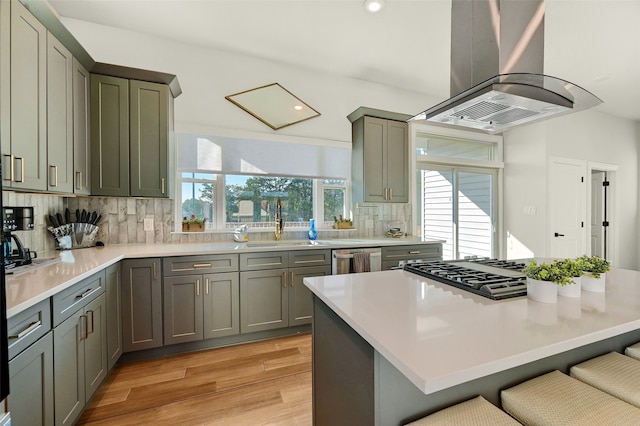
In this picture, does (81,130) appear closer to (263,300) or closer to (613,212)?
(263,300)

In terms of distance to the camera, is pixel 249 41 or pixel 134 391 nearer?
pixel 134 391

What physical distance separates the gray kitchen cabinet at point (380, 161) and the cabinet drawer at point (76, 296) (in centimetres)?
267

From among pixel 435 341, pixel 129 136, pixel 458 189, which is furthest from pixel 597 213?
pixel 129 136

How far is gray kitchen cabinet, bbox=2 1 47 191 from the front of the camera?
1.57m

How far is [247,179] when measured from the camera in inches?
128

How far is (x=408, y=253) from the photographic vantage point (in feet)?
10.7

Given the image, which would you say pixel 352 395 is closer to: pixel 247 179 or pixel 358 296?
pixel 358 296

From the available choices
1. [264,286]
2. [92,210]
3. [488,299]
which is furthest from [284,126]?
[488,299]

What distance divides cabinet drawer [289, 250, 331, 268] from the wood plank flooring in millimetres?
796

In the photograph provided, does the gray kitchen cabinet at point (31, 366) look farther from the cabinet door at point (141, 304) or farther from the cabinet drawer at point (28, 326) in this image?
the cabinet door at point (141, 304)

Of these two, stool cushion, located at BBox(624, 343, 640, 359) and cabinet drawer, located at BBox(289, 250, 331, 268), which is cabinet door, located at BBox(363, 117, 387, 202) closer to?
cabinet drawer, located at BBox(289, 250, 331, 268)

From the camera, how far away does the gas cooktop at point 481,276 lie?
1158 mm

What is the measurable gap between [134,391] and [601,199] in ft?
25.3

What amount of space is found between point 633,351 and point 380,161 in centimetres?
268
